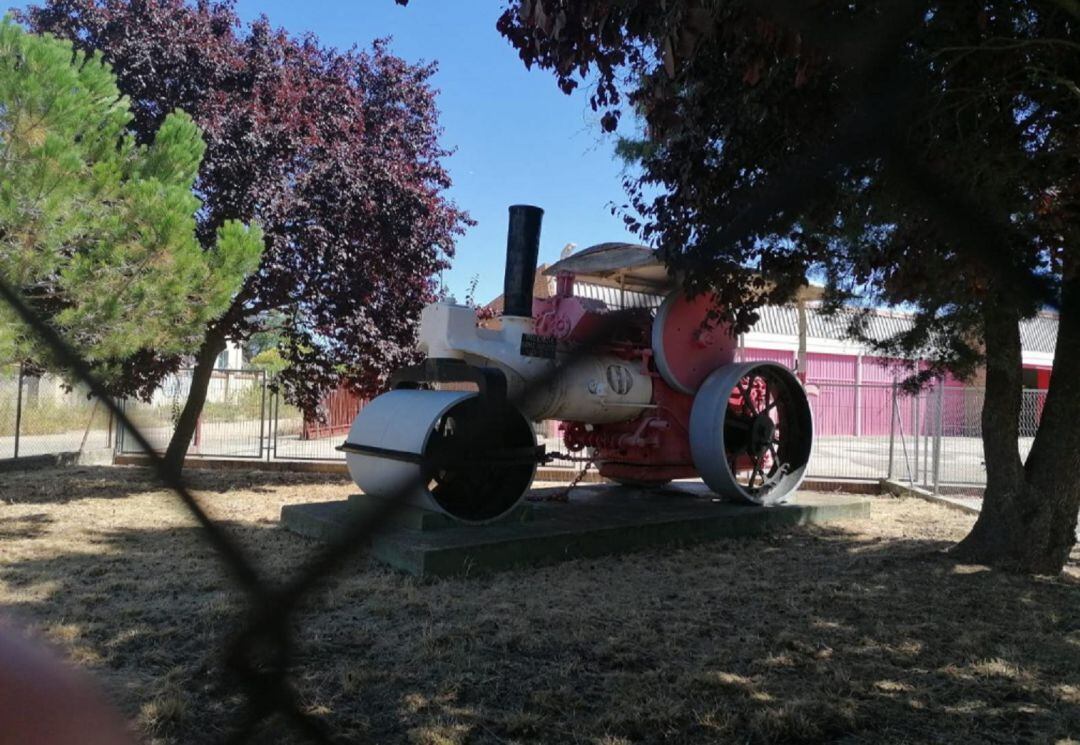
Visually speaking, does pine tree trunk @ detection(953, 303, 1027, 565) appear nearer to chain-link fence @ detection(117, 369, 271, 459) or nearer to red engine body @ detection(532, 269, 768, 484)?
red engine body @ detection(532, 269, 768, 484)

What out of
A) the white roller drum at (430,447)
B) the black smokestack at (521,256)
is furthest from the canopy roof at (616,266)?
the white roller drum at (430,447)

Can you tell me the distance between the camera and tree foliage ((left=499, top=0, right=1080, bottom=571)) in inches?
60.4

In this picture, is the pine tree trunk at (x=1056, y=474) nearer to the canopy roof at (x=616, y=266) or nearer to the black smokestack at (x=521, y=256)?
the canopy roof at (x=616, y=266)

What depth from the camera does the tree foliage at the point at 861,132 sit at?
153cm

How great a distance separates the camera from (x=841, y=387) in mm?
15375

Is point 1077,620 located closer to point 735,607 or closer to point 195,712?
point 735,607

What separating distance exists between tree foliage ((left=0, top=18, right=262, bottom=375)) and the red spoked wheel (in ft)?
12.7

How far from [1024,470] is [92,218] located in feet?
A: 21.0

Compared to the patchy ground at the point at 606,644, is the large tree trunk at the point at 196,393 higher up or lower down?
higher up

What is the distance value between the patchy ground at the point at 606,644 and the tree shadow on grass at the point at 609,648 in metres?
0.01

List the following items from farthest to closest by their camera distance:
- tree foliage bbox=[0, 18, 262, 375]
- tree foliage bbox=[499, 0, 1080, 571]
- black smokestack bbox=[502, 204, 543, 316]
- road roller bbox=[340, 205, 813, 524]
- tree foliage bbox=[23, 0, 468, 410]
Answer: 1. tree foliage bbox=[23, 0, 468, 410]
2. black smokestack bbox=[502, 204, 543, 316]
3. road roller bbox=[340, 205, 813, 524]
4. tree foliage bbox=[0, 18, 262, 375]
5. tree foliage bbox=[499, 0, 1080, 571]

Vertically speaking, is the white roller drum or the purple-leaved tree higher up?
the purple-leaved tree

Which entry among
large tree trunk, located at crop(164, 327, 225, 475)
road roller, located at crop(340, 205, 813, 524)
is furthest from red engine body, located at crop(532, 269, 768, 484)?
large tree trunk, located at crop(164, 327, 225, 475)

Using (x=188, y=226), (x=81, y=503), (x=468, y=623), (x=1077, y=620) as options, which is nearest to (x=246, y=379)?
(x=81, y=503)
